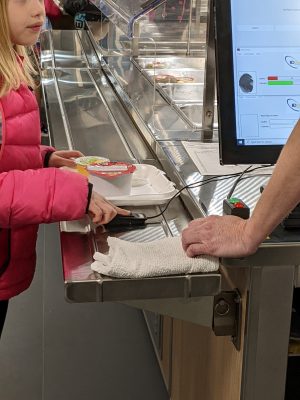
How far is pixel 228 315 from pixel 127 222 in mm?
304

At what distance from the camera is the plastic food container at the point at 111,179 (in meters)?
1.53

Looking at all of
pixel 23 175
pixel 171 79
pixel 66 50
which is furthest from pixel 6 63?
pixel 66 50

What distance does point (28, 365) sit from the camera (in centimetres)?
249

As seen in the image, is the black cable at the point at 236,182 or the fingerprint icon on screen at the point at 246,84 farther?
the black cable at the point at 236,182

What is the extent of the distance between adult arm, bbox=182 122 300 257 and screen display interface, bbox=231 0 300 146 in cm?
22

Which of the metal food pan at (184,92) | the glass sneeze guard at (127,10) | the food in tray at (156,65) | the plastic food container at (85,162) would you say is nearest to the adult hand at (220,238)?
the plastic food container at (85,162)

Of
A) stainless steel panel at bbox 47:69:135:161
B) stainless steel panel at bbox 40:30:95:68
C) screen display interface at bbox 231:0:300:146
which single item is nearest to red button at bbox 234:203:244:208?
screen display interface at bbox 231:0:300:146

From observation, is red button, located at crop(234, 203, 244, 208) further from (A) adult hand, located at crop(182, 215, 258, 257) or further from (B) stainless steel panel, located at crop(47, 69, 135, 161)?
(B) stainless steel panel, located at crop(47, 69, 135, 161)

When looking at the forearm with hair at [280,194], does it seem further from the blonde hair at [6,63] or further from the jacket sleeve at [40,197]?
the blonde hair at [6,63]

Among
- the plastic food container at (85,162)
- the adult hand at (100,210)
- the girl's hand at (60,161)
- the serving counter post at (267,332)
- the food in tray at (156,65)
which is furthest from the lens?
the food in tray at (156,65)

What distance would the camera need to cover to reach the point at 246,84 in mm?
1354

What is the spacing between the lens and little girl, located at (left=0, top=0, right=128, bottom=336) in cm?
143

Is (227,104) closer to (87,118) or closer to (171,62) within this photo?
(87,118)

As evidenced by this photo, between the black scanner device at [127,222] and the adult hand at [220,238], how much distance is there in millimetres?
172
